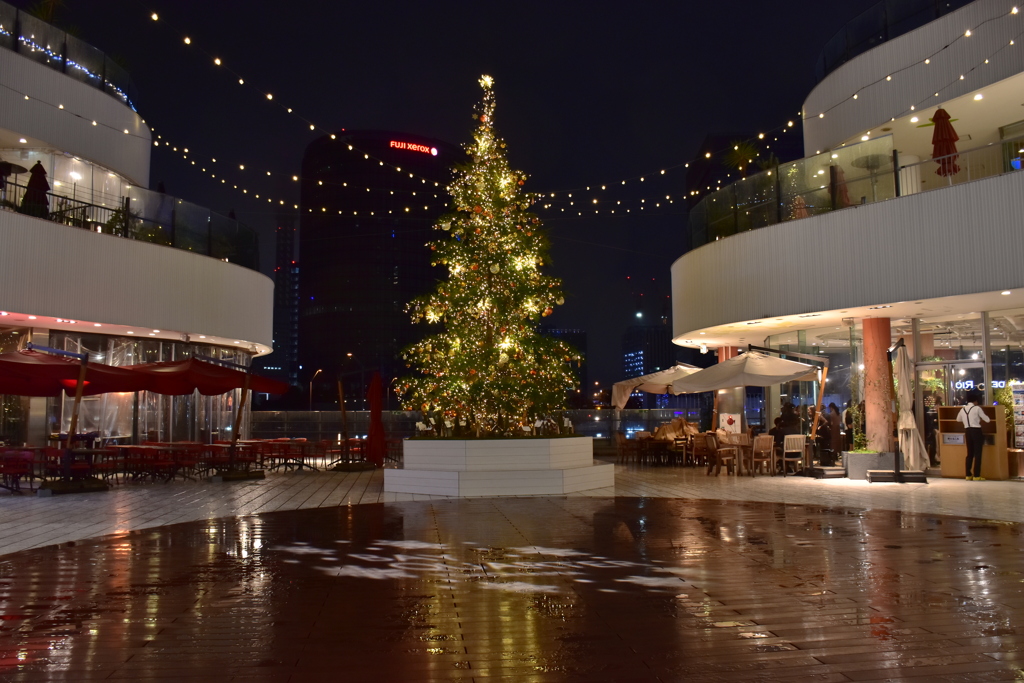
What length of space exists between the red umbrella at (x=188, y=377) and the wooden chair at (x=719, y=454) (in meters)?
9.50

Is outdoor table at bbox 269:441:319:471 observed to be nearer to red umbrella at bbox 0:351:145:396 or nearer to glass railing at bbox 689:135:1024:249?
red umbrella at bbox 0:351:145:396

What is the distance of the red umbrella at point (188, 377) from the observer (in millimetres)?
14867

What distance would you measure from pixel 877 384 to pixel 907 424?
1643 mm

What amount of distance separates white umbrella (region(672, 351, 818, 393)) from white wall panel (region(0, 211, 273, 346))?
39.4ft

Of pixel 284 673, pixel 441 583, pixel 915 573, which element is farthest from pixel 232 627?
pixel 915 573

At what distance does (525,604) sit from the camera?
534 cm

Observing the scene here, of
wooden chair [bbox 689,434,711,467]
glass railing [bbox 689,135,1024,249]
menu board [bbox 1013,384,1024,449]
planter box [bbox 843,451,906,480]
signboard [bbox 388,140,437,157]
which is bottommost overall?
planter box [bbox 843,451,906,480]

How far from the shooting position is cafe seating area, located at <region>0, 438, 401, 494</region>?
13.4 m

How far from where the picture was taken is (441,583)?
6.03 meters

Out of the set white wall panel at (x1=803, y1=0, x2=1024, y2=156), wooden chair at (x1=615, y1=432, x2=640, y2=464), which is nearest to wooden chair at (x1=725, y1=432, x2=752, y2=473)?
wooden chair at (x1=615, y1=432, x2=640, y2=464)

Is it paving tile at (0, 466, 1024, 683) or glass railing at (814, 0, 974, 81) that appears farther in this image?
glass railing at (814, 0, 974, 81)

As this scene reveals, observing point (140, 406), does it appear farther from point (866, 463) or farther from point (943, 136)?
point (943, 136)

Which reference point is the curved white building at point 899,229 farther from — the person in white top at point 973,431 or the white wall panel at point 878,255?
the person in white top at point 973,431

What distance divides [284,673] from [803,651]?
268 cm
